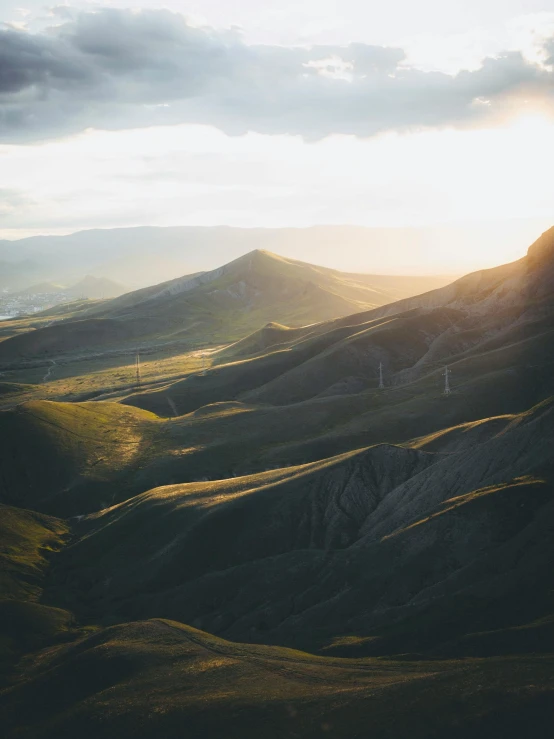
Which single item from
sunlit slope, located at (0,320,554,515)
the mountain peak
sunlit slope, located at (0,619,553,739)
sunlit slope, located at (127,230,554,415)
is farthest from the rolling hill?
the mountain peak

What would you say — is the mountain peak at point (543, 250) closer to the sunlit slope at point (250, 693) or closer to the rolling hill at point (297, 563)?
the rolling hill at point (297, 563)

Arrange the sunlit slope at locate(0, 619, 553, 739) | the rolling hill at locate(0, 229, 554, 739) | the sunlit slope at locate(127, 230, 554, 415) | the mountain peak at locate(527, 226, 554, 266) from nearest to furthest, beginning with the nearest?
the sunlit slope at locate(0, 619, 553, 739) → the rolling hill at locate(0, 229, 554, 739) → the sunlit slope at locate(127, 230, 554, 415) → the mountain peak at locate(527, 226, 554, 266)

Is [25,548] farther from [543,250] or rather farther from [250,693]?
[543,250]

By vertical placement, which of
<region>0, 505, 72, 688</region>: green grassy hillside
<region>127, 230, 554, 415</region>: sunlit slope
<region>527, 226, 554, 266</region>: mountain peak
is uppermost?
<region>527, 226, 554, 266</region>: mountain peak

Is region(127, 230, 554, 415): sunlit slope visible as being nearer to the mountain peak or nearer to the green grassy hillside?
the mountain peak

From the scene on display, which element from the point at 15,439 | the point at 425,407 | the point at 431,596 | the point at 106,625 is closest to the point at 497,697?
the point at 431,596

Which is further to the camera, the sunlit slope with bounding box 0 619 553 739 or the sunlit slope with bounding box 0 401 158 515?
the sunlit slope with bounding box 0 401 158 515

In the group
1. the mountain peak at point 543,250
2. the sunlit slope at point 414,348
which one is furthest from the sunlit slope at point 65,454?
the mountain peak at point 543,250

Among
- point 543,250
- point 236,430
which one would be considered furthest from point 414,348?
point 236,430
